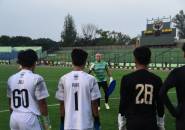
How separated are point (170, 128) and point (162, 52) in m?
70.7

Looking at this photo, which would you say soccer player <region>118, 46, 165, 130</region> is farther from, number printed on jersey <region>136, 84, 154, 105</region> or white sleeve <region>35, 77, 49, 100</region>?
white sleeve <region>35, 77, 49, 100</region>

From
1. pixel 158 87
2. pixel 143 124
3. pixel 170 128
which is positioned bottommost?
pixel 170 128

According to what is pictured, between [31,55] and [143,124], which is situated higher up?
[31,55]

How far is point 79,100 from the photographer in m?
7.77

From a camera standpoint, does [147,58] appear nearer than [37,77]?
Yes

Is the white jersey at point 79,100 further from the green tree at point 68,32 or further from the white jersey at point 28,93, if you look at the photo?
the green tree at point 68,32

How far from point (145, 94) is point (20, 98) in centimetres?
191

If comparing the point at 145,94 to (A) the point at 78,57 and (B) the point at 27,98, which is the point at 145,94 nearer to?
(A) the point at 78,57

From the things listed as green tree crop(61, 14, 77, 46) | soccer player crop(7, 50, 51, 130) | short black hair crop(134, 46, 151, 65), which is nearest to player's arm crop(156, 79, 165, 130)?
short black hair crop(134, 46, 151, 65)

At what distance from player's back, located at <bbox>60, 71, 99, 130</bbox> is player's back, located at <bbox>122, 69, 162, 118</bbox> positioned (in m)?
0.88

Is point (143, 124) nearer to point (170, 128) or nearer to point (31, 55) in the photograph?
point (31, 55)

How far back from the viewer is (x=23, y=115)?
752cm

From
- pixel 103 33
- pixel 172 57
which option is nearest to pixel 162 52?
pixel 172 57

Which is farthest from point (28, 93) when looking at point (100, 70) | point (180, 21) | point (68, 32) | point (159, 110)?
point (180, 21)
